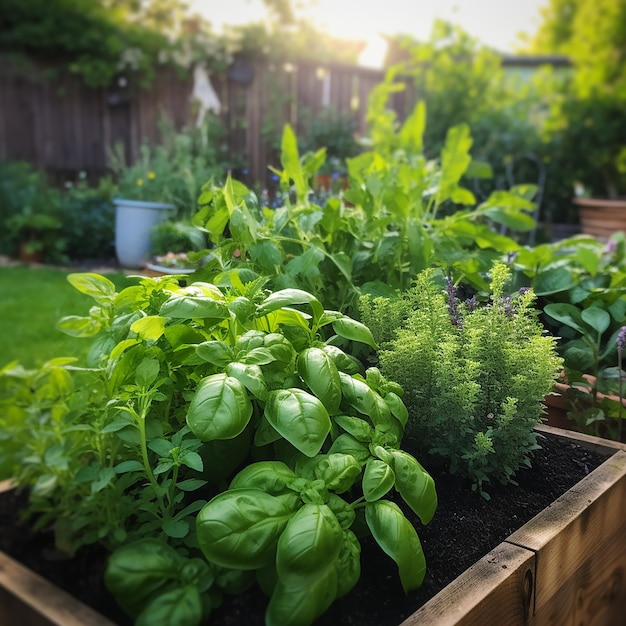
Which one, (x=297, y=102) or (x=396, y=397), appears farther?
(x=297, y=102)

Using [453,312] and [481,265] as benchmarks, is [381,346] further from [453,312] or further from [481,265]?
[481,265]

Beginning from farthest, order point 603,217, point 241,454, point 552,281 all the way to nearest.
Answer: point 603,217, point 552,281, point 241,454

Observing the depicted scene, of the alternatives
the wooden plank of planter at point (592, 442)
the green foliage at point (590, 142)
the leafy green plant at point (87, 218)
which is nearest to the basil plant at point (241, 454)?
the wooden plank of planter at point (592, 442)

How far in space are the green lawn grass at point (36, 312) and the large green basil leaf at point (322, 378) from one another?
13.2 inches

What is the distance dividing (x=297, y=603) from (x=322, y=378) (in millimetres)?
245

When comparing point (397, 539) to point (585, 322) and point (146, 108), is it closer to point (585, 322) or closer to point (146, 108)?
point (585, 322)

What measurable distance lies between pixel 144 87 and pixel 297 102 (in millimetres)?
1619

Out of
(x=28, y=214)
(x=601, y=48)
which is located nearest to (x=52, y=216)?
(x=28, y=214)

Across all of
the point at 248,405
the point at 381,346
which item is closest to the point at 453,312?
the point at 381,346

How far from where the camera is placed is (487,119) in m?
5.01

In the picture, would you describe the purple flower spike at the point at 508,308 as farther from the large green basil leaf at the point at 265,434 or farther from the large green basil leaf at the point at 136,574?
the large green basil leaf at the point at 136,574

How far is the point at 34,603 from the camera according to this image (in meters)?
0.59

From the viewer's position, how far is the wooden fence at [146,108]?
4.28 ft

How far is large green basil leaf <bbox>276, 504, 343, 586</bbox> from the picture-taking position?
59 centimetres
